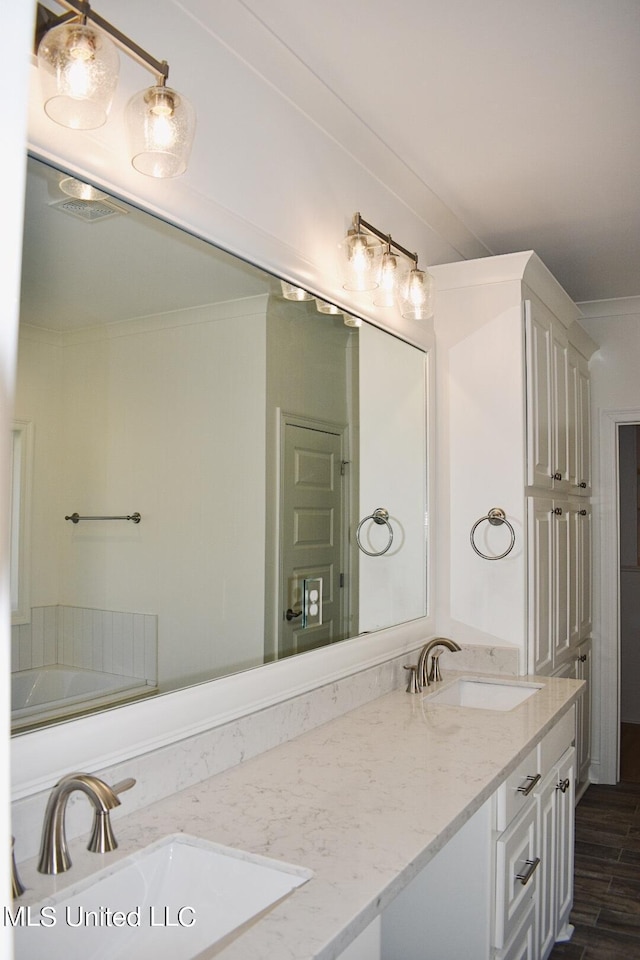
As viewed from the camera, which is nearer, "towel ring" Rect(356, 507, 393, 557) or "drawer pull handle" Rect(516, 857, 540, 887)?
"drawer pull handle" Rect(516, 857, 540, 887)

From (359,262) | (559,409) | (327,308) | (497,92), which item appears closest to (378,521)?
(327,308)

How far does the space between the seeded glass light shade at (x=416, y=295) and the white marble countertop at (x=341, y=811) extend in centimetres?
127

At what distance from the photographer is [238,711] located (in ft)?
5.95

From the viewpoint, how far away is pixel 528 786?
206 cm

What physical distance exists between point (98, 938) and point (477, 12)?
2.03m

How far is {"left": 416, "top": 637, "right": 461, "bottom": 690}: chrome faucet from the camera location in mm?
2605

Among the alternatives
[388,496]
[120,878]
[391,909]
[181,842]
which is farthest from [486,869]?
[388,496]

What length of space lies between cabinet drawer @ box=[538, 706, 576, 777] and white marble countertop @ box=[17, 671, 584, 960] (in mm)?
85

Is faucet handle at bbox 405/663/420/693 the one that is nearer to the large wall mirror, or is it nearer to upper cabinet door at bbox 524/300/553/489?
the large wall mirror

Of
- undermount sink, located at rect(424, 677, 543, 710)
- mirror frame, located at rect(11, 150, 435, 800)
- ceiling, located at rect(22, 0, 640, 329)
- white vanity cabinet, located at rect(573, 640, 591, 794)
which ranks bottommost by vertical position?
white vanity cabinet, located at rect(573, 640, 591, 794)

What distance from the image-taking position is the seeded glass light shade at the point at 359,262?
90.0 inches

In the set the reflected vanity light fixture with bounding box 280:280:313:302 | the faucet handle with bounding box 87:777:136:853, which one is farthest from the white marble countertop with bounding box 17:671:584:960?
the reflected vanity light fixture with bounding box 280:280:313:302

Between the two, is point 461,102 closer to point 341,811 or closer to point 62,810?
point 341,811

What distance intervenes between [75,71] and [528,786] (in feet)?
6.31
